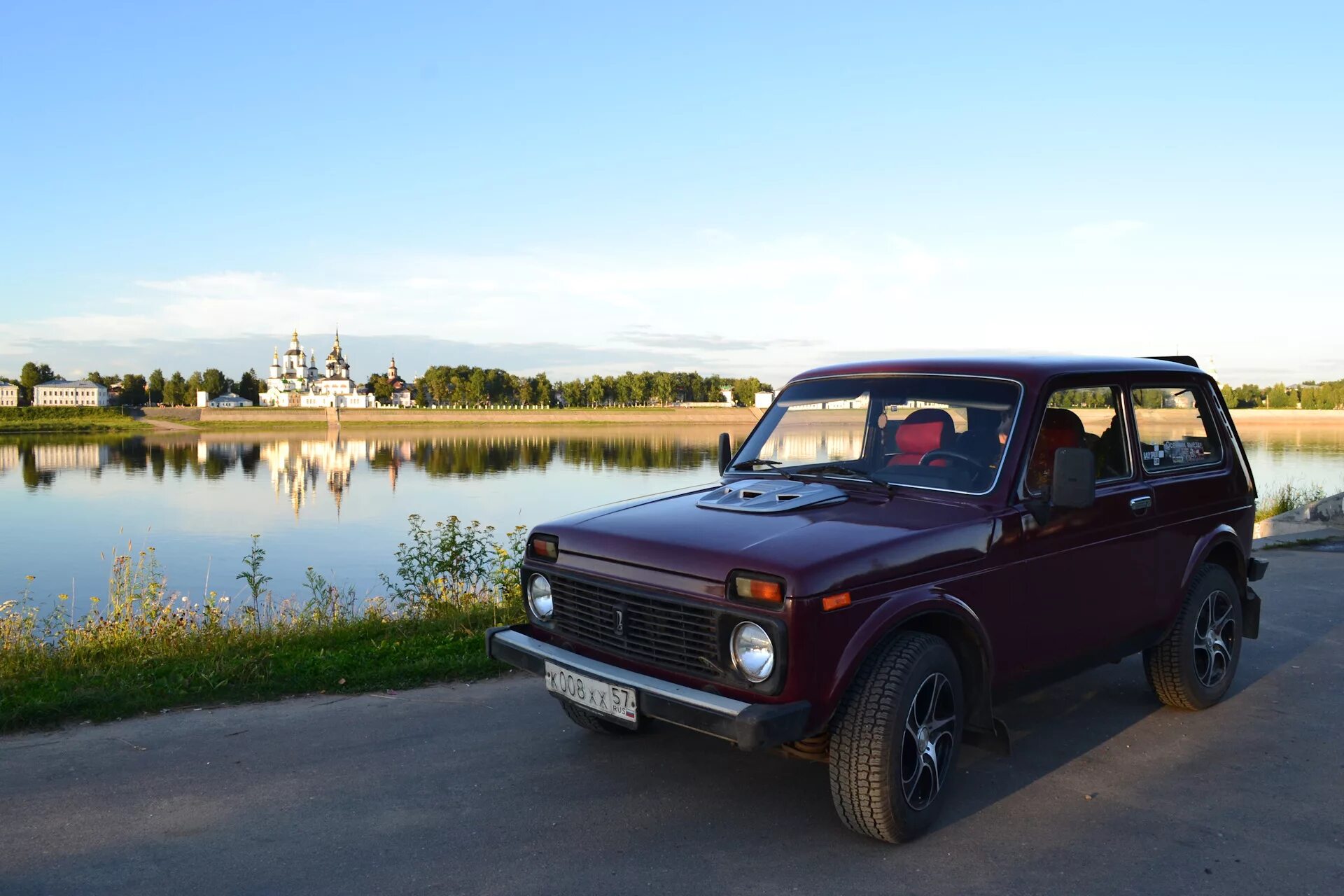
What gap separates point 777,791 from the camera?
464 centimetres

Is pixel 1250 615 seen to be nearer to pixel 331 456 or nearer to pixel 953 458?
pixel 953 458

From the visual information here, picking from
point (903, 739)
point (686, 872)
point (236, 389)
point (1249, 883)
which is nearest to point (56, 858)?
point (686, 872)

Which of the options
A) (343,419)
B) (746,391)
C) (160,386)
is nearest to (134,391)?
(160,386)

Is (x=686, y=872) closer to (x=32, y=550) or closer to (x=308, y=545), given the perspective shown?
(x=308, y=545)

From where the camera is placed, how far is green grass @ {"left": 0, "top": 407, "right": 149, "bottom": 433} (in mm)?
110125

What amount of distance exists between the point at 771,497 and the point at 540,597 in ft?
4.21

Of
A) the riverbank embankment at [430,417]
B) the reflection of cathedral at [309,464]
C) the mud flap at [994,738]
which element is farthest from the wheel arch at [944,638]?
the riverbank embankment at [430,417]

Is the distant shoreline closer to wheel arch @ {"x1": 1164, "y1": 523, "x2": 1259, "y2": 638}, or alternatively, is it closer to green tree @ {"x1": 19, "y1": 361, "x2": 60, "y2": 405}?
green tree @ {"x1": 19, "y1": 361, "x2": 60, "y2": 405}

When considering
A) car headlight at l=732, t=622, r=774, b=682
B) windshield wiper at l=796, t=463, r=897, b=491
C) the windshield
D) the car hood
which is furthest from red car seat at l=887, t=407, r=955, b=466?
car headlight at l=732, t=622, r=774, b=682

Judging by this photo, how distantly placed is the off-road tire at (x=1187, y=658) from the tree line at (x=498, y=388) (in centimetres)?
15605

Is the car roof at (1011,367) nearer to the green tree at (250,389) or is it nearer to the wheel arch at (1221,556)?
the wheel arch at (1221,556)

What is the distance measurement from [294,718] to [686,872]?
3.06 m

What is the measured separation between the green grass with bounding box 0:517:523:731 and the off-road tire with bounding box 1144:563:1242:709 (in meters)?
4.36

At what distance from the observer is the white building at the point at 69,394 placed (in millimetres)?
172625
